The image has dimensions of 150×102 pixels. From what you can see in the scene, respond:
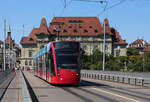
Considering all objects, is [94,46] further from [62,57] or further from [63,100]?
[63,100]

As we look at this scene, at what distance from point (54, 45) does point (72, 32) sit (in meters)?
105

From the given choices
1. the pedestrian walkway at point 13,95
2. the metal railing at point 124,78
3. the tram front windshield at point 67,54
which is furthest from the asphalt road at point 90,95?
the metal railing at point 124,78

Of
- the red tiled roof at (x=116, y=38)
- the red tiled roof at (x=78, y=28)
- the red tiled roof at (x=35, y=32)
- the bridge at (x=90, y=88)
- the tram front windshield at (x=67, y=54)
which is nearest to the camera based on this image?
the bridge at (x=90, y=88)

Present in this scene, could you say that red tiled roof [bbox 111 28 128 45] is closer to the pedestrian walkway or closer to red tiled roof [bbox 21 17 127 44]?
red tiled roof [bbox 21 17 127 44]

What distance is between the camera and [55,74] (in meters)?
22.6

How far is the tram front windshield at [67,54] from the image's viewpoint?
2259 centimetres

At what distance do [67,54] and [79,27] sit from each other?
4259 inches

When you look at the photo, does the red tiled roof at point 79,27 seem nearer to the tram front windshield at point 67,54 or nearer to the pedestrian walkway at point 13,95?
the tram front windshield at point 67,54

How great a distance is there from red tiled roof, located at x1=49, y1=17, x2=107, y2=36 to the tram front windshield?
10407cm

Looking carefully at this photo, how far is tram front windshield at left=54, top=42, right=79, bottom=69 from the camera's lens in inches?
890

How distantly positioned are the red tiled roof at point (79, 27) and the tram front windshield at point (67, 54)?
104 m

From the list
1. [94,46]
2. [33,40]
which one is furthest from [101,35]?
[33,40]

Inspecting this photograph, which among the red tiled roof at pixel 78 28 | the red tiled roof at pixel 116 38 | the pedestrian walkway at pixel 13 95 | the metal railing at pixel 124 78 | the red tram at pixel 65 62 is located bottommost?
the pedestrian walkway at pixel 13 95

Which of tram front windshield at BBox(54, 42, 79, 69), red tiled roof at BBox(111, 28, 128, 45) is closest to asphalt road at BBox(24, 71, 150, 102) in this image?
tram front windshield at BBox(54, 42, 79, 69)
